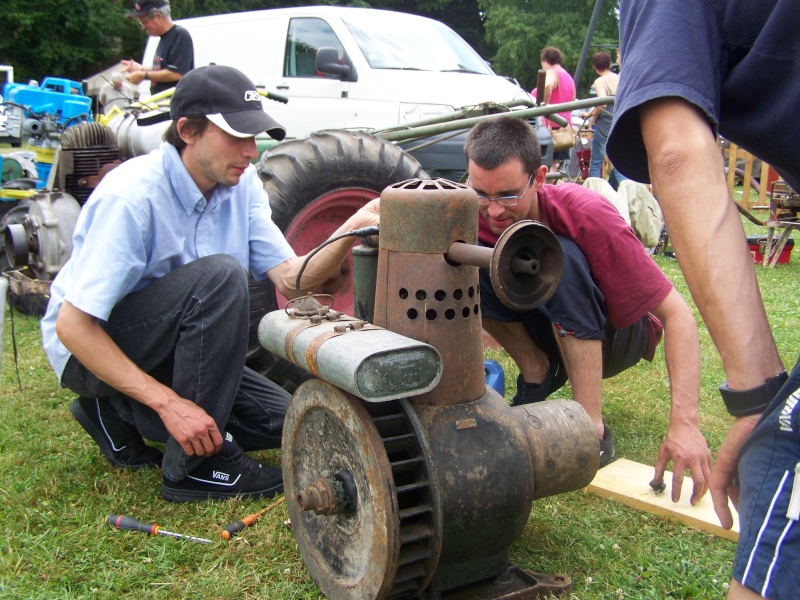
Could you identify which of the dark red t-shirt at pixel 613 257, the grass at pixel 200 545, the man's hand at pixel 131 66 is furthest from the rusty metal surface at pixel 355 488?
the man's hand at pixel 131 66

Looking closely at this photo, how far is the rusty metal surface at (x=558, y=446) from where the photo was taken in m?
1.86

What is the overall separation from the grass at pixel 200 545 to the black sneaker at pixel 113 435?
0.06m

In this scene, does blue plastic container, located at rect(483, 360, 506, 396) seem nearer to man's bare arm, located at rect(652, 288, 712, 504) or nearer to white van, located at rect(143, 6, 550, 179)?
man's bare arm, located at rect(652, 288, 712, 504)

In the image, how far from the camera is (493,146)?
8.16 feet

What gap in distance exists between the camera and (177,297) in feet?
8.13

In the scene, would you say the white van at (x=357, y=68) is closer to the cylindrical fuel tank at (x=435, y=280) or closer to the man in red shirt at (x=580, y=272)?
the man in red shirt at (x=580, y=272)

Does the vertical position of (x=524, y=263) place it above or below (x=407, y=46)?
below

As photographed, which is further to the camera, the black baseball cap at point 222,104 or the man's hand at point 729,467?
the black baseball cap at point 222,104

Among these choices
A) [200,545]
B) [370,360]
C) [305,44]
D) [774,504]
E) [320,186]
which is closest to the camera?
[774,504]

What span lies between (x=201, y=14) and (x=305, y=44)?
A: 780 inches

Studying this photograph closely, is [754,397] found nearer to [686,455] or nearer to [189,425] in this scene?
[686,455]

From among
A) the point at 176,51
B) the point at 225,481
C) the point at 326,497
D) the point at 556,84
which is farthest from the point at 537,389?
the point at 556,84

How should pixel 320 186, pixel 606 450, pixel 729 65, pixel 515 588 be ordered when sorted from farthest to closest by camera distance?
1. pixel 320 186
2. pixel 606 450
3. pixel 515 588
4. pixel 729 65

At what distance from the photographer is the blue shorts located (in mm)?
1105
